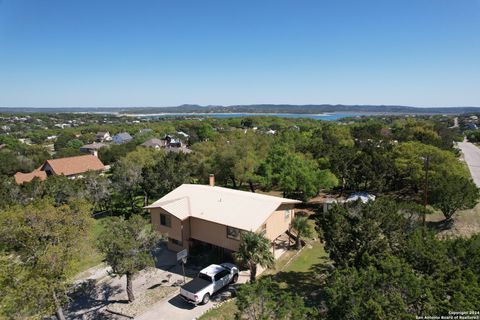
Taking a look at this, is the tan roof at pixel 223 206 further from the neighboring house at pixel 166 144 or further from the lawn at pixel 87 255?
the neighboring house at pixel 166 144

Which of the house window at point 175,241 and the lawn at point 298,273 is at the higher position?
the house window at point 175,241

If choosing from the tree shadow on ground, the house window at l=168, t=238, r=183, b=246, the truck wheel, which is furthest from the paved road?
the tree shadow on ground

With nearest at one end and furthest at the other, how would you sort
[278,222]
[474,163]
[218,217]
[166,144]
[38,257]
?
[38,257] < [218,217] < [278,222] < [474,163] < [166,144]

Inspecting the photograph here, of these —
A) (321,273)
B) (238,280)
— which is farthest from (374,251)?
(238,280)

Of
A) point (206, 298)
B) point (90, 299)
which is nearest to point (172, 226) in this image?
point (90, 299)

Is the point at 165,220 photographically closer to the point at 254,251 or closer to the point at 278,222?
the point at 278,222

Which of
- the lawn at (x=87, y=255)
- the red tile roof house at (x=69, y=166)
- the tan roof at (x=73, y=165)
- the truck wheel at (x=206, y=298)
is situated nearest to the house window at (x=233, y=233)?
→ the truck wheel at (x=206, y=298)

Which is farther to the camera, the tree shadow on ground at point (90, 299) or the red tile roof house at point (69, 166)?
the red tile roof house at point (69, 166)

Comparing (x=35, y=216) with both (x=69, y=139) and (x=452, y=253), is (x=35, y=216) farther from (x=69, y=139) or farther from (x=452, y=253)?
(x=69, y=139)
